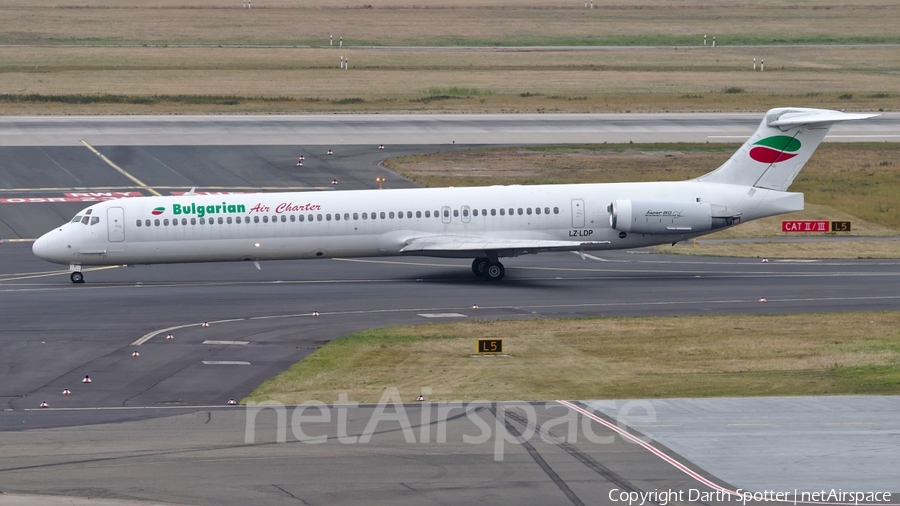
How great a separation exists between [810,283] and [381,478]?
26.1 metres

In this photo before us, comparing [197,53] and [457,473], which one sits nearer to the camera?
[457,473]

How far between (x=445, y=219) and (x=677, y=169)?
985 inches

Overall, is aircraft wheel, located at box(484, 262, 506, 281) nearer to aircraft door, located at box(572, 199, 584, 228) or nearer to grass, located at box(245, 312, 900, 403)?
aircraft door, located at box(572, 199, 584, 228)

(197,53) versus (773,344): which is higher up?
(197,53)

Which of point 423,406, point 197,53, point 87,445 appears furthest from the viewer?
point 197,53

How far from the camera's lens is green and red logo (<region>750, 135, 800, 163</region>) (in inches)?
1697

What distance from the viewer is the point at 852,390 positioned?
26234mm

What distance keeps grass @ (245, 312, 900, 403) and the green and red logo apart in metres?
9.10

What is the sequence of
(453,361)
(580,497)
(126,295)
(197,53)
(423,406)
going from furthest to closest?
(197,53), (126,295), (453,361), (423,406), (580,497)

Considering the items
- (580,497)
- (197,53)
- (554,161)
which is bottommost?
(580,497)

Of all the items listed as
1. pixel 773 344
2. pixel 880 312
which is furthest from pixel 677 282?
pixel 773 344

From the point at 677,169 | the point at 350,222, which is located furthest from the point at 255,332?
the point at 677,169

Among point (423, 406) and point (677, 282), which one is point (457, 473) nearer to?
point (423, 406)

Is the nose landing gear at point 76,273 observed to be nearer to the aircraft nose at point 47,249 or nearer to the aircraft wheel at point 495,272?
the aircraft nose at point 47,249
